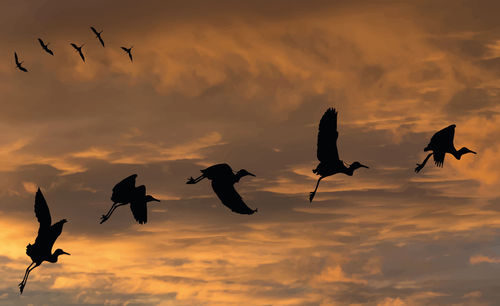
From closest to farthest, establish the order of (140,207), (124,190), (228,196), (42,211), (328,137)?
(328,137), (42,211), (228,196), (124,190), (140,207)

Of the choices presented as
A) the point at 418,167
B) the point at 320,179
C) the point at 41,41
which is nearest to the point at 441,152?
the point at 418,167

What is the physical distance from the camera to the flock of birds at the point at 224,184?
1486 inches

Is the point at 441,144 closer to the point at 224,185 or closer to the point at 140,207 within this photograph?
the point at 224,185

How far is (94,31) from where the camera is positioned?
47.1 meters

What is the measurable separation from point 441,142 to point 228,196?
425 inches

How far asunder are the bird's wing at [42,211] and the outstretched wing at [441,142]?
1819 centimetres

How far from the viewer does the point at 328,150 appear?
37938 millimetres

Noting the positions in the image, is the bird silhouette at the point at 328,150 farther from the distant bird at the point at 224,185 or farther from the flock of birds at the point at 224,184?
the distant bird at the point at 224,185

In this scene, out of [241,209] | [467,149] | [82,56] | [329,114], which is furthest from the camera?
[82,56]

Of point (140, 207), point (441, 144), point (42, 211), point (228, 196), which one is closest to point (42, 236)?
point (42, 211)

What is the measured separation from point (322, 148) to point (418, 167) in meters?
5.29

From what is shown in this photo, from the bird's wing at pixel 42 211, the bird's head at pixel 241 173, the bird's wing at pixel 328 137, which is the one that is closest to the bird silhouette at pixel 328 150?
the bird's wing at pixel 328 137

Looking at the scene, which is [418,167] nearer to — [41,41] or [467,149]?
[467,149]

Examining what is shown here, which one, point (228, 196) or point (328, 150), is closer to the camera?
point (328, 150)
